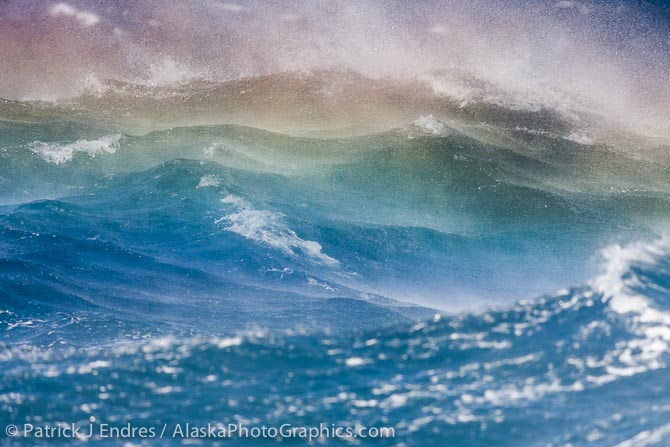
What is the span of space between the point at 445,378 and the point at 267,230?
6.06 meters

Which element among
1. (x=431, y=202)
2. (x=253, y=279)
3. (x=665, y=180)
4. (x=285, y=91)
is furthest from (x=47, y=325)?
(x=665, y=180)

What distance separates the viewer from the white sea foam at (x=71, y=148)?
11.4 m

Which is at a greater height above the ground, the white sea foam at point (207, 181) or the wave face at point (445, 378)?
the white sea foam at point (207, 181)

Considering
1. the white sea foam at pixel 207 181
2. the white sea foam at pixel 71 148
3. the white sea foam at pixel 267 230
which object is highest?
the white sea foam at pixel 71 148

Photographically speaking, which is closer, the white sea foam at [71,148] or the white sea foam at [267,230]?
the white sea foam at [267,230]

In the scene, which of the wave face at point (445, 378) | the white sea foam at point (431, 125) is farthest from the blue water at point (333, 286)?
the white sea foam at point (431, 125)

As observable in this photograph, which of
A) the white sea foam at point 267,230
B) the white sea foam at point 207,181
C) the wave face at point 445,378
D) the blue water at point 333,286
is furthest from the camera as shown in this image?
the white sea foam at point 207,181

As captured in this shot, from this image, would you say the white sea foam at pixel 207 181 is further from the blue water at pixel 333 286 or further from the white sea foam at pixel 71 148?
the white sea foam at pixel 71 148

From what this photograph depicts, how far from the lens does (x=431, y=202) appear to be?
1139 centimetres

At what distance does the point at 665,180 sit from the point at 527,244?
2.84 meters

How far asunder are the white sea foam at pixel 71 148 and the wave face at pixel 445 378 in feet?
23.0

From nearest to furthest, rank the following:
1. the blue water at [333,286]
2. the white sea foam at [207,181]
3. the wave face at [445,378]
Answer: the wave face at [445,378] < the blue water at [333,286] < the white sea foam at [207,181]

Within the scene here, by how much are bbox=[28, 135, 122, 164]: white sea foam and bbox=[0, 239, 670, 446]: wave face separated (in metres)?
7.00

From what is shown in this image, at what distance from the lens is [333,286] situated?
29.0 ft
